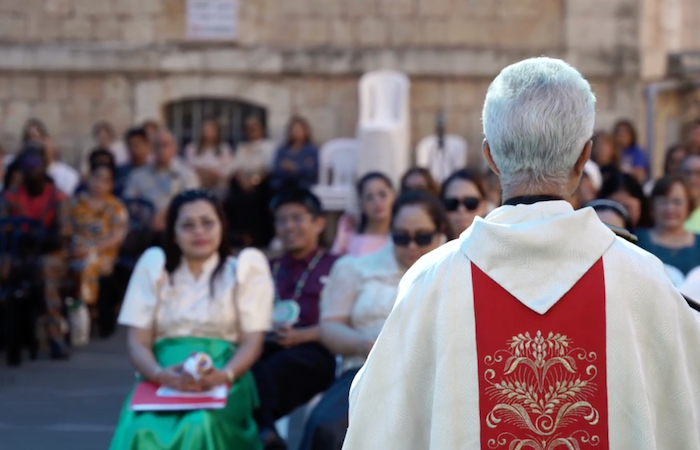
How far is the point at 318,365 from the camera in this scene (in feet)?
19.1

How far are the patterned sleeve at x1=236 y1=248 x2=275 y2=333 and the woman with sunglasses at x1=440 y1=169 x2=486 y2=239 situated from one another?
1.24 meters

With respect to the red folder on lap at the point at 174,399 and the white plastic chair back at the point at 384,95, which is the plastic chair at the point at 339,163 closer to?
the white plastic chair back at the point at 384,95

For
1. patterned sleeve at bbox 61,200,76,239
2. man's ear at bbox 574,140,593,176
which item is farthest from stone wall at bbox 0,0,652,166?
man's ear at bbox 574,140,593,176

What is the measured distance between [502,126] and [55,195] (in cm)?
696

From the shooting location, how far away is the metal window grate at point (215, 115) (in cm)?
1348

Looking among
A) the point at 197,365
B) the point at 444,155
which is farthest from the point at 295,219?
the point at 444,155

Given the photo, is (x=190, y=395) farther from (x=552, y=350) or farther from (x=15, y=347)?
(x=15, y=347)

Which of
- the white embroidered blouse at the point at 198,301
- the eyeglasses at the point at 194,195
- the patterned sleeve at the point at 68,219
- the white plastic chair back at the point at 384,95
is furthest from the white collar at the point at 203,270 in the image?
the white plastic chair back at the point at 384,95

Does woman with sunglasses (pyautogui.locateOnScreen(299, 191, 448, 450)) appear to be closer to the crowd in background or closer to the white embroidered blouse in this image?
the crowd in background

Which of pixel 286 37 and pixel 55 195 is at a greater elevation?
pixel 286 37

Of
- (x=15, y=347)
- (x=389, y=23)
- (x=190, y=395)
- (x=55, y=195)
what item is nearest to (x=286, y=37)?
(x=389, y=23)

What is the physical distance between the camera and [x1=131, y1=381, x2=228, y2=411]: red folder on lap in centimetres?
507

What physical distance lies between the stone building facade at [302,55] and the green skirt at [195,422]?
7990mm

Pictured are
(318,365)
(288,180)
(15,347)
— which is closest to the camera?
(318,365)
